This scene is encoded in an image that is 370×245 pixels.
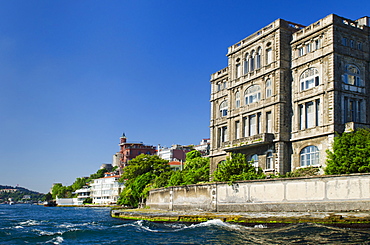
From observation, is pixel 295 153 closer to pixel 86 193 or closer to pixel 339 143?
pixel 339 143

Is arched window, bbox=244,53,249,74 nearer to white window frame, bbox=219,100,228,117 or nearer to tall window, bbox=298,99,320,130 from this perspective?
white window frame, bbox=219,100,228,117

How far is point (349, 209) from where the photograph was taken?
3150cm

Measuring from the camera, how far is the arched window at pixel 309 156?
43.4 m

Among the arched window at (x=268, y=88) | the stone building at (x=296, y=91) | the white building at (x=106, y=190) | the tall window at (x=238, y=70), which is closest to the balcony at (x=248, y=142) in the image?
the stone building at (x=296, y=91)

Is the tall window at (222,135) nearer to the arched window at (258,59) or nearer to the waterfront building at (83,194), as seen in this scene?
the arched window at (258,59)

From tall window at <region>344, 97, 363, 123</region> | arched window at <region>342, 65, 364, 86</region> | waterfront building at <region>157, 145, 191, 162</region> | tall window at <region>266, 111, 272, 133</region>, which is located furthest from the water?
waterfront building at <region>157, 145, 191, 162</region>

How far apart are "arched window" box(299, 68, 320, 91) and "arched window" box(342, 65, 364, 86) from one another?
257 cm

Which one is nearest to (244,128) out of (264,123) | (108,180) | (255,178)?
(264,123)

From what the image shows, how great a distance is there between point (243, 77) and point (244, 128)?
6025 mm

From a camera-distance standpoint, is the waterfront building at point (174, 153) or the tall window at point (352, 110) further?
the waterfront building at point (174, 153)

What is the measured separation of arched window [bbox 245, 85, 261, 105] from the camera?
5082cm

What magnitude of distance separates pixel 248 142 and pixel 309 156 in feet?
24.9

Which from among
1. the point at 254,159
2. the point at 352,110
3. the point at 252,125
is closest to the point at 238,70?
the point at 252,125

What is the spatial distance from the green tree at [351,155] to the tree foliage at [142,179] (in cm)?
3155
